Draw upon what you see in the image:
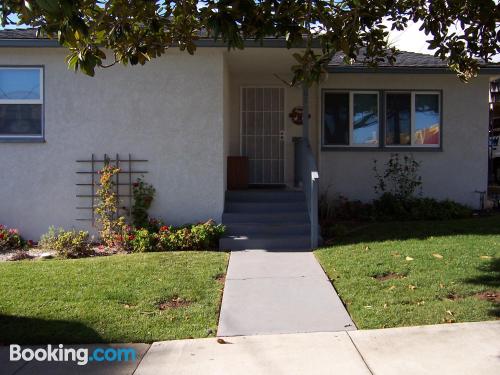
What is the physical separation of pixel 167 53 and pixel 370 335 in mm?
6716

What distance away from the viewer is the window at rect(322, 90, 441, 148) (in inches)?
484

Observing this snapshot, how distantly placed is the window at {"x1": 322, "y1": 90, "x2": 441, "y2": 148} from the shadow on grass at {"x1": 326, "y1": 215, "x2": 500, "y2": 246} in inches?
92.5

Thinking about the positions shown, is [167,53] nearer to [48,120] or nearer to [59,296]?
[48,120]

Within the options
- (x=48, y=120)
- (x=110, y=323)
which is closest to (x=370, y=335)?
(x=110, y=323)

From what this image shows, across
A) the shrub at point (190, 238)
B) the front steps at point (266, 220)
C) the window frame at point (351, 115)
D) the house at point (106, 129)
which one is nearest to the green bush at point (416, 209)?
the window frame at point (351, 115)

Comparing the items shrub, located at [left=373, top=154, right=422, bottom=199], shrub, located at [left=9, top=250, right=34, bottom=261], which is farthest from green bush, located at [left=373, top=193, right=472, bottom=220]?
shrub, located at [left=9, top=250, right=34, bottom=261]

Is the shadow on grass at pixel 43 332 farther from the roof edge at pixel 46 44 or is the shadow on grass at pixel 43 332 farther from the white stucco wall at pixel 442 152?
the white stucco wall at pixel 442 152

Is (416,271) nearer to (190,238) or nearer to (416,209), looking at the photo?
(190,238)

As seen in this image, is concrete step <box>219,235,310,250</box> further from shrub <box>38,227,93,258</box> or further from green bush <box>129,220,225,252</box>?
shrub <box>38,227,93,258</box>

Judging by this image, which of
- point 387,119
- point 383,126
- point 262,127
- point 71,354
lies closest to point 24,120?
point 262,127

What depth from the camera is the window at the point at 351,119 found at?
40.3 feet

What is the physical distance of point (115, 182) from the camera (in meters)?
9.79

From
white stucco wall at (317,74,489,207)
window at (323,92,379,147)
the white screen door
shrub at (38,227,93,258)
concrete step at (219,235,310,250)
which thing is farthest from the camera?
the white screen door

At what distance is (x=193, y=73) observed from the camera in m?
9.78
